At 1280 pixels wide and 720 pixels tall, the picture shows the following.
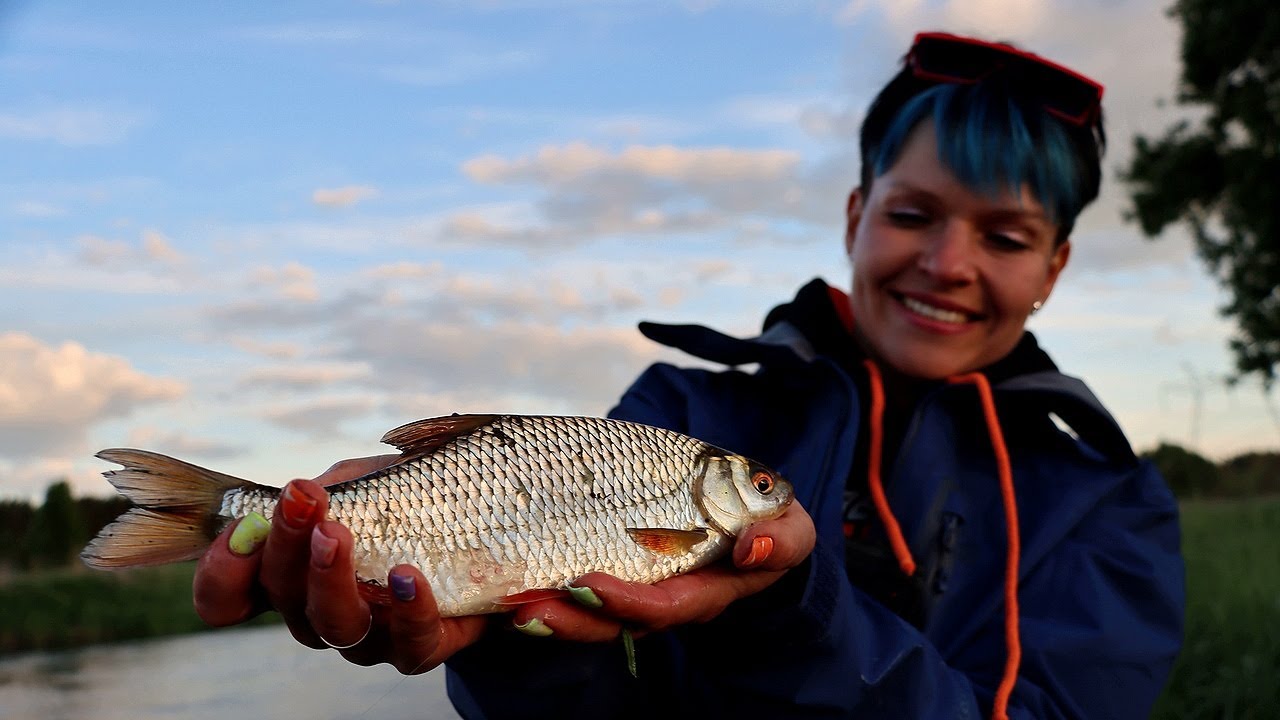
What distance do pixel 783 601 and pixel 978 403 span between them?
113 cm

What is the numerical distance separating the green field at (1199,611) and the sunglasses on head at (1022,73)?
9.66ft

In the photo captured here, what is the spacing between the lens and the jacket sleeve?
2.18 metres

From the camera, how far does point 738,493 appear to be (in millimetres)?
2055

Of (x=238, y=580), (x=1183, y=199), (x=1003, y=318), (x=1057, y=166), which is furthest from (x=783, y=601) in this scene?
(x=1183, y=199)

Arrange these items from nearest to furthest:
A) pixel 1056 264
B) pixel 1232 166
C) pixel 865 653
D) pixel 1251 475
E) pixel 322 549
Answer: pixel 322 549 → pixel 865 653 → pixel 1056 264 → pixel 1232 166 → pixel 1251 475

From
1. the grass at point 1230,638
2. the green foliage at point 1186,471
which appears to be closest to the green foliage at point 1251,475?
the green foliage at point 1186,471

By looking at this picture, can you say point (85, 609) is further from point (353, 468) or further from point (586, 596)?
point (586, 596)

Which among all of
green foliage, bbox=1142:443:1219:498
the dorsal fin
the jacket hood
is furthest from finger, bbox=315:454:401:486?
green foliage, bbox=1142:443:1219:498

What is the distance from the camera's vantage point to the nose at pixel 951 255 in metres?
2.85

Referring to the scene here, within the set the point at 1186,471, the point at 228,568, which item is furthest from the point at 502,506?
the point at 1186,471

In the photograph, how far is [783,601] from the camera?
2.12 metres

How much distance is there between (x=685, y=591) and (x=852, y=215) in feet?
5.26

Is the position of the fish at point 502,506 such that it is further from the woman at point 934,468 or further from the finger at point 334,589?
the woman at point 934,468

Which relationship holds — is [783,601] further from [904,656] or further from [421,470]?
[421,470]
